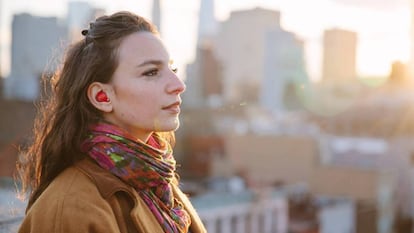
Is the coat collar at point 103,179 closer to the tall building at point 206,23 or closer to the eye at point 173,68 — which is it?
the eye at point 173,68

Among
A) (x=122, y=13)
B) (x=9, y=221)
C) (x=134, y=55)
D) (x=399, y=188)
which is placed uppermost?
(x=122, y=13)

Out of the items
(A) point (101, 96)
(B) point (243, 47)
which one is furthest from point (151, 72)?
(B) point (243, 47)

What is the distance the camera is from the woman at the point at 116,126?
5.70ft

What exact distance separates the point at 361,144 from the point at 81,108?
4412 cm

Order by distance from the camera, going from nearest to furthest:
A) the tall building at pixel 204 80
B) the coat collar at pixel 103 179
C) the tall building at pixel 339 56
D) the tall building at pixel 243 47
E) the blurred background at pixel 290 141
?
the coat collar at pixel 103 179 → the blurred background at pixel 290 141 → the tall building at pixel 204 80 → the tall building at pixel 339 56 → the tall building at pixel 243 47

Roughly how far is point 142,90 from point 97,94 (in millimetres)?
146

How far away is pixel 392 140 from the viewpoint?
41875mm

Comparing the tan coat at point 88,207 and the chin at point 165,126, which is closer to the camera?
the tan coat at point 88,207

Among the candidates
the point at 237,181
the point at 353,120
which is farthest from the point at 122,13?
the point at 353,120

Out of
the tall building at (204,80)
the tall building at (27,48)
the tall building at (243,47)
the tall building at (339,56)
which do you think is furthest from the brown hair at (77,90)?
the tall building at (243,47)

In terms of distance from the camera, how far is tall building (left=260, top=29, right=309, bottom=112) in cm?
7388

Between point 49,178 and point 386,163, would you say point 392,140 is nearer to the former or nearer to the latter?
point 386,163

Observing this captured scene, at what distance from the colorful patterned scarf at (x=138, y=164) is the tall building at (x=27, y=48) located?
106 feet

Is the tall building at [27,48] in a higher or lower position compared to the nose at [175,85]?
lower
